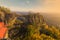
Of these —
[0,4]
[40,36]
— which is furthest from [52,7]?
[0,4]

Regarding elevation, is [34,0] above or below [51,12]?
above

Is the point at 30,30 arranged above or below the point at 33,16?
below

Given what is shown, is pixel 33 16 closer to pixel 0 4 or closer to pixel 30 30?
pixel 30 30

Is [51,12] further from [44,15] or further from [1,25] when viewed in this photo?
[1,25]

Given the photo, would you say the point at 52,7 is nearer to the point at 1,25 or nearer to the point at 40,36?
the point at 40,36

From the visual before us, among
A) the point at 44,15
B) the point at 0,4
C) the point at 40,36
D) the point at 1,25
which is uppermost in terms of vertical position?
the point at 0,4

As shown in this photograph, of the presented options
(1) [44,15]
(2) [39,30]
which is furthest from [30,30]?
Result: (1) [44,15]

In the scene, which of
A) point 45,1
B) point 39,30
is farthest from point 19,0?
point 39,30
